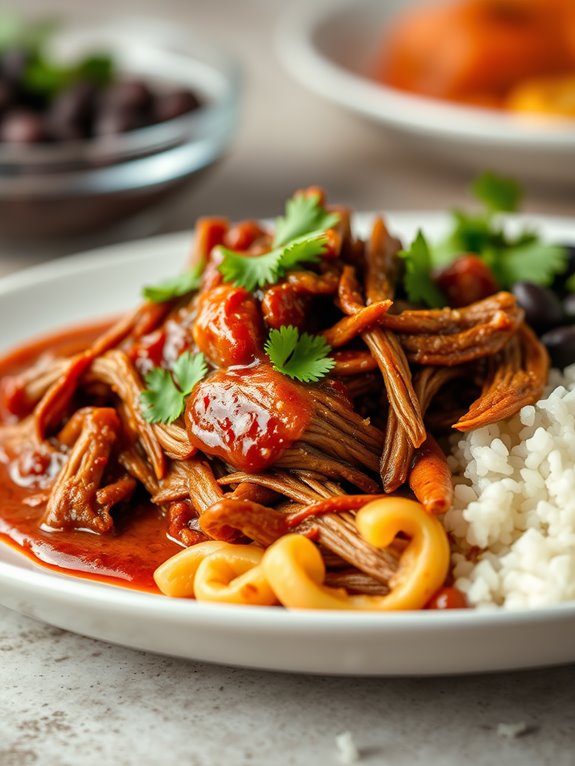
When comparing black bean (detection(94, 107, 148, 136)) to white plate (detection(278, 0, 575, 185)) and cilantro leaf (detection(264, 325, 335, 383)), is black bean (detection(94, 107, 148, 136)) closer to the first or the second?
white plate (detection(278, 0, 575, 185))

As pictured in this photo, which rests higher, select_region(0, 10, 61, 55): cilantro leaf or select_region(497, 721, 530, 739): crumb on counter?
select_region(0, 10, 61, 55): cilantro leaf

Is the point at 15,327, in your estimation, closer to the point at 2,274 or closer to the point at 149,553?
the point at 2,274

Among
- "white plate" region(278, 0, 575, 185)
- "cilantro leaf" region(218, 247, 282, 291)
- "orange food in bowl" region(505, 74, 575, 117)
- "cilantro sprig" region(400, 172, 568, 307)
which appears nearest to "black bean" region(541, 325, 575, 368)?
"cilantro sprig" region(400, 172, 568, 307)

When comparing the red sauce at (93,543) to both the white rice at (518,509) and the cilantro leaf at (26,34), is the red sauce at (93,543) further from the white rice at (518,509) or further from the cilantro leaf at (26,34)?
the cilantro leaf at (26,34)

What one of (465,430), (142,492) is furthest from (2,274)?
(465,430)

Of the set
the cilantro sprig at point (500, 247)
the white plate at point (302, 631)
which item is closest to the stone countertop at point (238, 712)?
the white plate at point (302, 631)

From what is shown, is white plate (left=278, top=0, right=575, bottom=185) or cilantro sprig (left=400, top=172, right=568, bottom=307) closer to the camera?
cilantro sprig (left=400, top=172, right=568, bottom=307)

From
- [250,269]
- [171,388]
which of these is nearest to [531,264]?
[250,269]

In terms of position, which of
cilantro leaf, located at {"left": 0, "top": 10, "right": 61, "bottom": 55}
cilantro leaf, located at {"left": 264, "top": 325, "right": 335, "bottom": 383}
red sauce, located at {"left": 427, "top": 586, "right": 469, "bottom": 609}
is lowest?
red sauce, located at {"left": 427, "top": 586, "right": 469, "bottom": 609}

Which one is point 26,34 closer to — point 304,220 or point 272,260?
point 304,220
